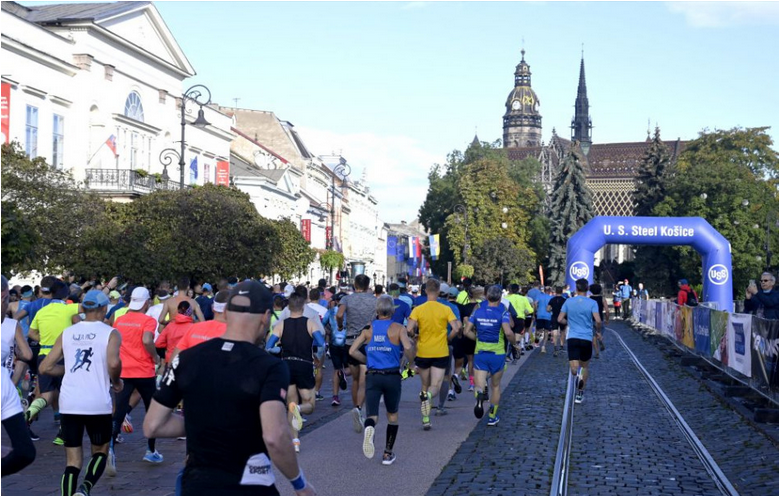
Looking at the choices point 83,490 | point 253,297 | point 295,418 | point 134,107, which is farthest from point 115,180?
point 253,297

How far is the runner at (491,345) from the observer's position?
13.7 m

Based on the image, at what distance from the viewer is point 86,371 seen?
27.1 ft

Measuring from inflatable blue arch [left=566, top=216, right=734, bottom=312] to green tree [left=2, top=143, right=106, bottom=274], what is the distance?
17.4 m

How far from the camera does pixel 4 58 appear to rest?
39.4 metres

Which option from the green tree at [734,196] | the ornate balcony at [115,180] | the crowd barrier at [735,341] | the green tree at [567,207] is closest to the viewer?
the crowd barrier at [735,341]

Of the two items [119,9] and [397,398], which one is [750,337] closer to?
[397,398]

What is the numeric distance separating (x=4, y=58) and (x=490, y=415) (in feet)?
102

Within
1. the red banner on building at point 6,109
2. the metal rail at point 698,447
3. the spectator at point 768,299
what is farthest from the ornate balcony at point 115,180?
the spectator at point 768,299

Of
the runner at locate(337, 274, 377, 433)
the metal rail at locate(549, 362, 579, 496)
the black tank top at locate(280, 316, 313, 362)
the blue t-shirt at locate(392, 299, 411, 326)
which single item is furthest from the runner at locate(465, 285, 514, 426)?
the black tank top at locate(280, 316, 313, 362)

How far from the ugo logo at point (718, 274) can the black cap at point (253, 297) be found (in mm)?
36702

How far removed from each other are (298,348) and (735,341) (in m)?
9.59

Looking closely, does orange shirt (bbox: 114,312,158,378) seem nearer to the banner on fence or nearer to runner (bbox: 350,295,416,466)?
runner (bbox: 350,295,416,466)

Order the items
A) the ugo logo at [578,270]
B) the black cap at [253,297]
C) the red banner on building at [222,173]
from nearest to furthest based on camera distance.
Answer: the black cap at [253,297] < the ugo logo at [578,270] < the red banner on building at [222,173]

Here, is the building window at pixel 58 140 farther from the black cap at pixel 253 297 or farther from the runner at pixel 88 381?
the black cap at pixel 253 297
